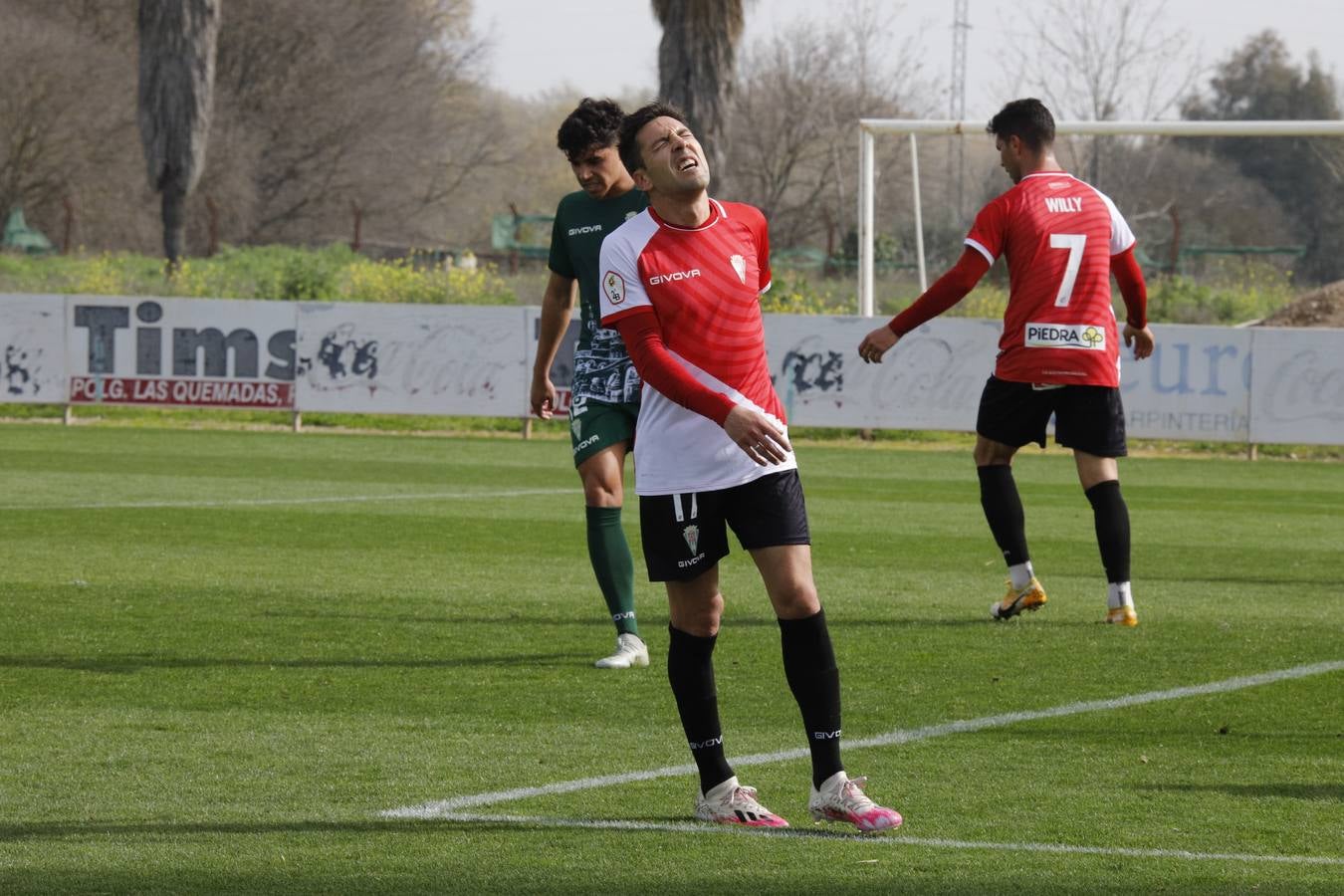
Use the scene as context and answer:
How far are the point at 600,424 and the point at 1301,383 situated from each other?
1509 cm

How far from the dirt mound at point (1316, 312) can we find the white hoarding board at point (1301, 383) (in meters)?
6.03

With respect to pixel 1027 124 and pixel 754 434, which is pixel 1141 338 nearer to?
pixel 1027 124

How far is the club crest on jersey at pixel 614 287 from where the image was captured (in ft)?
16.1

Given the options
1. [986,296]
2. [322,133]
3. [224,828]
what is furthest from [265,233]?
[224,828]

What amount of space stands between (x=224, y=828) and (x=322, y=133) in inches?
2107

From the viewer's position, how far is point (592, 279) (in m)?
7.34

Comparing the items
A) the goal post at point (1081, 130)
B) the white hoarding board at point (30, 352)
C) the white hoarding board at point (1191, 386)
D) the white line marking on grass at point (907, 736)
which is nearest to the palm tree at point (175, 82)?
the white hoarding board at point (30, 352)

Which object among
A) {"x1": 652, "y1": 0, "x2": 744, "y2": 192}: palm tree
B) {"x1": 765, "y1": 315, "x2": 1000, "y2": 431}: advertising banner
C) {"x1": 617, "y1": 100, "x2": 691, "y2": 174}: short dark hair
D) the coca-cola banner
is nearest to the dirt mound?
the coca-cola banner

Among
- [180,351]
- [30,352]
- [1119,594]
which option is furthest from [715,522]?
[30,352]

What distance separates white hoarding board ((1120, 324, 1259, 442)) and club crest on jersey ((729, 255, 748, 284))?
53.7 feet

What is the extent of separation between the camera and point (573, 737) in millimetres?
6020

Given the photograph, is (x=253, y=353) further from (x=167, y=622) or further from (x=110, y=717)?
(x=110, y=717)

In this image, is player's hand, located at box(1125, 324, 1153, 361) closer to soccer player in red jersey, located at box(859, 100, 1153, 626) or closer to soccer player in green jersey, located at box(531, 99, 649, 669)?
soccer player in red jersey, located at box(859, 100, 1153, 626)

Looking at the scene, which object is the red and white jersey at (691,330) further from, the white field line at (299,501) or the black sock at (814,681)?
the white field line at (299,501)
